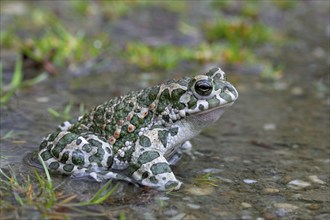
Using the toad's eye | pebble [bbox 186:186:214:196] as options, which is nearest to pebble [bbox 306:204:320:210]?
pebble [bbox 186:186:214:196]

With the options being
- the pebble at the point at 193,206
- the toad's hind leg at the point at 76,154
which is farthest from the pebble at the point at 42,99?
the pebble at the point at 193,206

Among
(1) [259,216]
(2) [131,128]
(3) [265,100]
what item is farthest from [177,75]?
(1) [259,216]

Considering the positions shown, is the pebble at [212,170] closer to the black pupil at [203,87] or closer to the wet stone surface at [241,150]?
the wet stone surface at [241,150]

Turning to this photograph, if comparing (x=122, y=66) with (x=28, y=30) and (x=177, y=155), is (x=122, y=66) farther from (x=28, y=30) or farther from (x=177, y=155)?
(x=177, y=155)

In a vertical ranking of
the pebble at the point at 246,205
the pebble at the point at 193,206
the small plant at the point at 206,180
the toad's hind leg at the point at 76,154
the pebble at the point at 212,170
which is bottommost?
the pebble at the point at 246,205

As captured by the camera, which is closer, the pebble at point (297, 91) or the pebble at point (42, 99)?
the pebble at point (42, 99)

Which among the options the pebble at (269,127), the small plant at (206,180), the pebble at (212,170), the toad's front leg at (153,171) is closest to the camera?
the toad's front leg at (153,171)

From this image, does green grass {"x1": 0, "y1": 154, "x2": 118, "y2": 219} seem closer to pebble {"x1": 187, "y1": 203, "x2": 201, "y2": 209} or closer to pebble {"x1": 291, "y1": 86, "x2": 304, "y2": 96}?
pebble {"x1": 187, "y1": 203, "x2": 201, "y2": 209}
